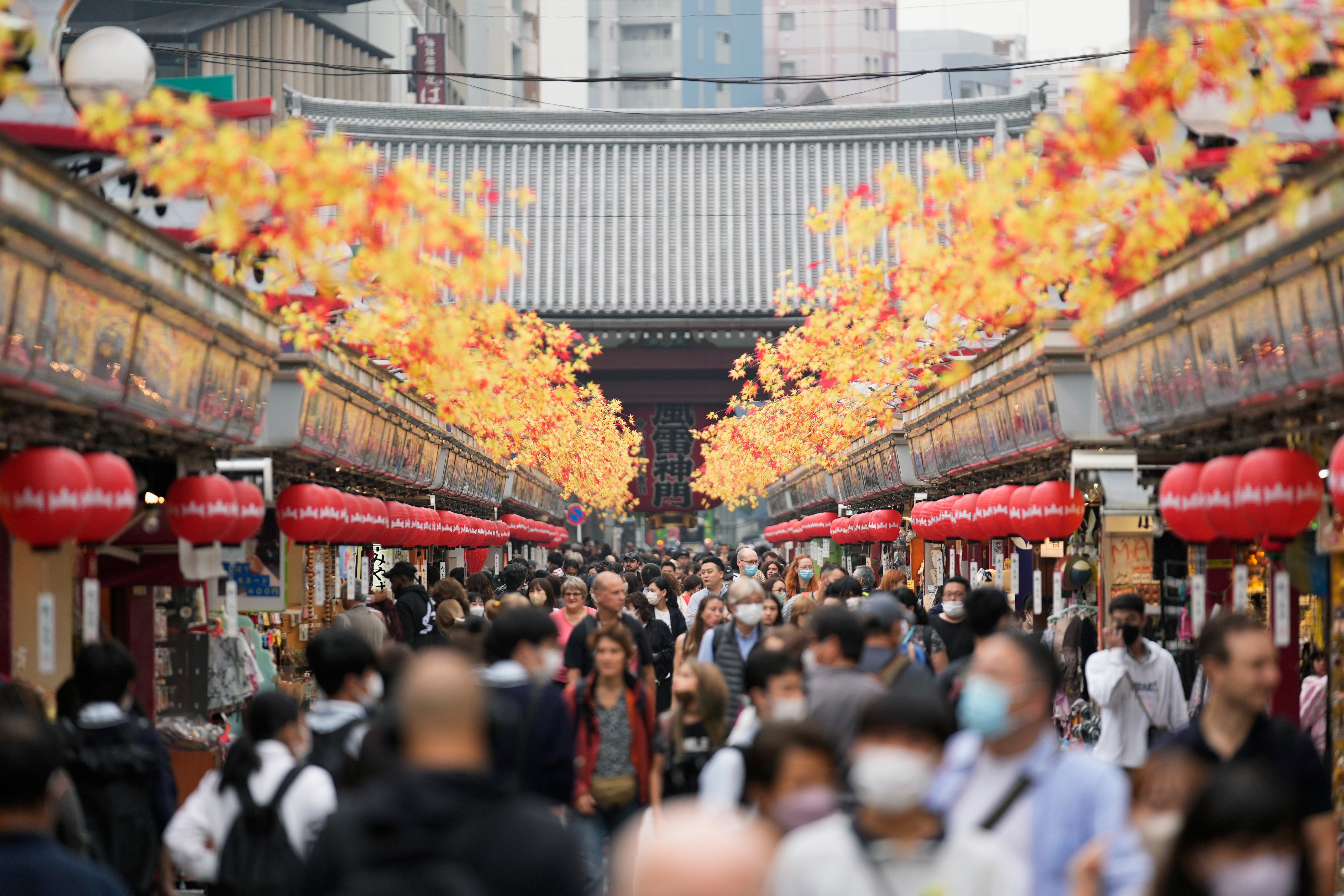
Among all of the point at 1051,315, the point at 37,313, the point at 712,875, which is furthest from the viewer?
the point at 1051,315

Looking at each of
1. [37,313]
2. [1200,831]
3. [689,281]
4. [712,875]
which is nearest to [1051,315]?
[37,313]

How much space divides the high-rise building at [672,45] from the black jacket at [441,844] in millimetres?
73121

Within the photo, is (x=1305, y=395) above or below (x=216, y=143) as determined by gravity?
below

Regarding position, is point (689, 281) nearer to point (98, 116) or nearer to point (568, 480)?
point (568, 480)

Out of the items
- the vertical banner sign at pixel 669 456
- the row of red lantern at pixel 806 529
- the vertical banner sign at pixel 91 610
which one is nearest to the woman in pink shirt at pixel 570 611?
the vertical banner sign at pixel 91 610

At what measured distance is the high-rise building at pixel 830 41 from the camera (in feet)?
252

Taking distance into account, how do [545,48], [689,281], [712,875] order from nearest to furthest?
[712,875]
[689,281]
[545,48]

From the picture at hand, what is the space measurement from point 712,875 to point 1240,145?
573 cm

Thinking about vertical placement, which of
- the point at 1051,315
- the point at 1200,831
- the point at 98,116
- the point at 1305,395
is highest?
the point at 98,116

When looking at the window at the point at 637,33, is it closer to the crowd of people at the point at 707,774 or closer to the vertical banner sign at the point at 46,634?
the crowd of people at the point at 707,774

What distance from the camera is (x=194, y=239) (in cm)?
1028

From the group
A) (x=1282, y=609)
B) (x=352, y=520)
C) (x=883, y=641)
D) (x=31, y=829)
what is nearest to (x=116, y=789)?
(x=31, y=829)

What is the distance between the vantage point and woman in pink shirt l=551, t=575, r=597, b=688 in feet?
38.7

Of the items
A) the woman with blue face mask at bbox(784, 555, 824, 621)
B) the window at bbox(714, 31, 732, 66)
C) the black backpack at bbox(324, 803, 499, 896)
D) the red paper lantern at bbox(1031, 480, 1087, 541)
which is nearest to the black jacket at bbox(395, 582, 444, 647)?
the woman with blue face mask at bbox(784, 555, 824, 621)
